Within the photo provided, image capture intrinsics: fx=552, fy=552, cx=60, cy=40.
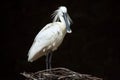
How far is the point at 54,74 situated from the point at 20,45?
1.45m

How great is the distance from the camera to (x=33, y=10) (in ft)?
14.6

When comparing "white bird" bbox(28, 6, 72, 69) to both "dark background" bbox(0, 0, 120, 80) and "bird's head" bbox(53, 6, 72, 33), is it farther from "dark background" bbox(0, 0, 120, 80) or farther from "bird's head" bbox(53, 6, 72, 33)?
"dark background" bbox(0, 0, 120, 80)

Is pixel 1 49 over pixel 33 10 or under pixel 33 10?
under

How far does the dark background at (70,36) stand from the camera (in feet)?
14.6

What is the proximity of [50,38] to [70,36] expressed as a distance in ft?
4.68

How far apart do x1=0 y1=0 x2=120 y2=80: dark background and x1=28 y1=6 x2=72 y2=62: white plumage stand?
128 cm

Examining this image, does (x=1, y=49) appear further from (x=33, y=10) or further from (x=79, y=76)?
(x=79, y=76)

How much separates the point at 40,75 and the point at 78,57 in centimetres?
154

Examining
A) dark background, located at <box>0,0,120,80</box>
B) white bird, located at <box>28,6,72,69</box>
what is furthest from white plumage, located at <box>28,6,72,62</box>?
dark background, located at <box>0,0,120,80</box>

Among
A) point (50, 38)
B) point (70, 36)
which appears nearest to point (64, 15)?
point (50, 38)

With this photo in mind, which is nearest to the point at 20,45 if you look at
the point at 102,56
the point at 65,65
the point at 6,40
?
the point at 6,40

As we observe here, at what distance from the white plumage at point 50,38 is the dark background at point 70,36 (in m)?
1.28

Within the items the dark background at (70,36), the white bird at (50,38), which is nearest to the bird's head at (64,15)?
the white bird at (50,38)

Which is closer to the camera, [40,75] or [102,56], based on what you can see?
[40,75]
